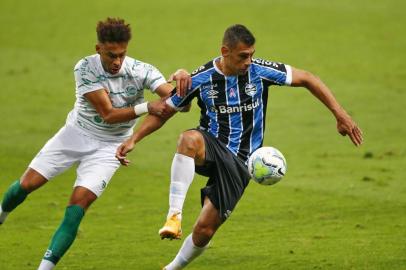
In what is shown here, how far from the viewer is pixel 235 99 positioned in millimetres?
10648

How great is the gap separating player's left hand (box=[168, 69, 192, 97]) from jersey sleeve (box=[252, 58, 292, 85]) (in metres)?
0.73

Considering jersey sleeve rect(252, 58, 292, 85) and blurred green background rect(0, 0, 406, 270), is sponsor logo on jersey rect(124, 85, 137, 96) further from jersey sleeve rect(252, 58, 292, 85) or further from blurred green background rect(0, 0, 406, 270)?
blurred green background rect(0, 0, 406, 270)

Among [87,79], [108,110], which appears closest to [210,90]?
[108,110]

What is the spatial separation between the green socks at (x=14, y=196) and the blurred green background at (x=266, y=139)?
0.75 metres

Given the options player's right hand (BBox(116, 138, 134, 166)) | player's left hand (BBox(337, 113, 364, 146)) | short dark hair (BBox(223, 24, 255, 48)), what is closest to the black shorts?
player's right hand (BBox(116, 138, 134, 166))

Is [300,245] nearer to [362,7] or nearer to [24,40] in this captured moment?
[24,40]

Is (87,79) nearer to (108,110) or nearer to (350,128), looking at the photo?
(108,110)

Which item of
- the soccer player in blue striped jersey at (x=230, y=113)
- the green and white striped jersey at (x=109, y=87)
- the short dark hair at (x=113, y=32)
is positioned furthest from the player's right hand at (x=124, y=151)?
the short dark hair at (x=113, y=32)

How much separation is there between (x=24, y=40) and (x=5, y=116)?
7120mm

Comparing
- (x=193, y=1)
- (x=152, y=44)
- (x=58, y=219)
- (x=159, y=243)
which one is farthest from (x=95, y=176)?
(x=193, y=1)

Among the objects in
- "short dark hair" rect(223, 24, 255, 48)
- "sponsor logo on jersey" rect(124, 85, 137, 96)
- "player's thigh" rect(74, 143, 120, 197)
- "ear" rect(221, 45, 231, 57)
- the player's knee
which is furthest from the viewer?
"sponsor logo on jersey" rect(124, 85, 137, 96)

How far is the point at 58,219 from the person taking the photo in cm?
1449

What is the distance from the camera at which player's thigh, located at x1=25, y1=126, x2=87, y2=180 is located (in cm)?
1125

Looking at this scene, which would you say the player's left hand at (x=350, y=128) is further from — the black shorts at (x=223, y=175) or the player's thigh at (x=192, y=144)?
the player's thigh at (x=192, y=144)
